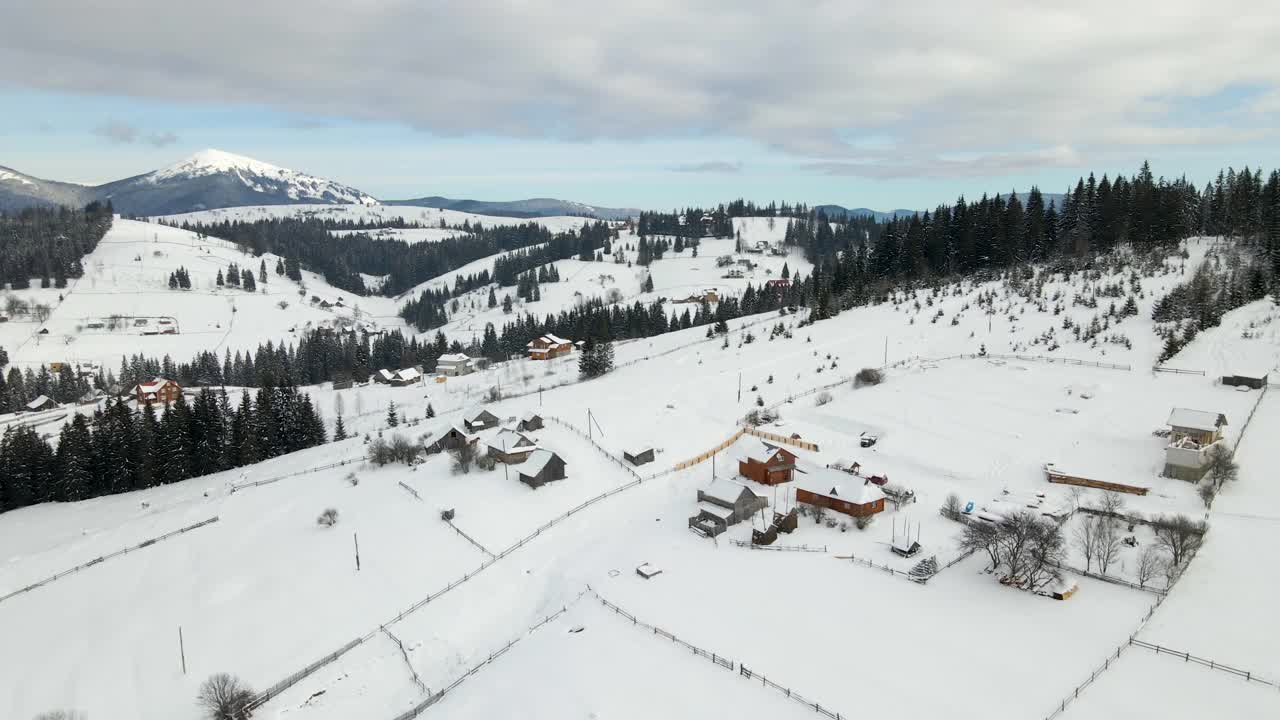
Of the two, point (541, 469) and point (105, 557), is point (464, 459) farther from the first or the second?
point (105, 557)

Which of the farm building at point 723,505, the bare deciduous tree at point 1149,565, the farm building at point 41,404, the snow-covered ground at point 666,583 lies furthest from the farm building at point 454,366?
the bare deciduous tree at point 1149,565

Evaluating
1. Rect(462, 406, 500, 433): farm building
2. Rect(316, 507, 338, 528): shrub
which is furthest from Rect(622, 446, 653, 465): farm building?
Rect(316, 507, 338, 528): shrub

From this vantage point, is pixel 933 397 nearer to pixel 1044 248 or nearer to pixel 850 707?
pixel 850 707

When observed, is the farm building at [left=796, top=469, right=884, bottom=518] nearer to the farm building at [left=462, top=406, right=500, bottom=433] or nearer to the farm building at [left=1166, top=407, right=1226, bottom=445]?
the farm building at [left=1166, top=407, right=1226, bottom=445]

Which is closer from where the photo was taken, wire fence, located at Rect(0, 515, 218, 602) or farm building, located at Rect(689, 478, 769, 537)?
wire fence, located at Rect(0, 515, 218, 602)

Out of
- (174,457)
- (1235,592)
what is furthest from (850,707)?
(174,457)

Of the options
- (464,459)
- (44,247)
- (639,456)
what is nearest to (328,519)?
(464,459)
